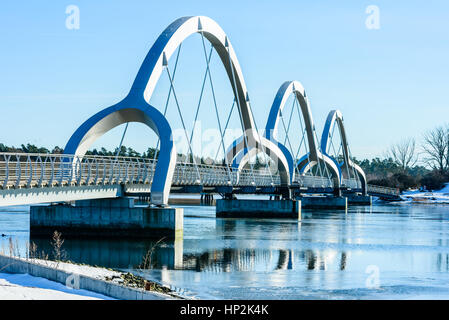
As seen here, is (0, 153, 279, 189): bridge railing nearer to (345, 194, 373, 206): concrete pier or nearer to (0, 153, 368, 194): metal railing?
(0, 153, 368, 194): metal railing

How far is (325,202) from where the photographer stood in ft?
361

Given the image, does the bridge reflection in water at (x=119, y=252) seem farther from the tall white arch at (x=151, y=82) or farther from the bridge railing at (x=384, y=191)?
the bridge railing at (x=384, y=191)

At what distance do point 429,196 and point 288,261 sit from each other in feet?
342

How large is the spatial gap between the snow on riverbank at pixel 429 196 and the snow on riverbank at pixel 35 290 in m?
115

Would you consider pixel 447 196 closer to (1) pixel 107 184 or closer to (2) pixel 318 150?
(2) pixel 318 150

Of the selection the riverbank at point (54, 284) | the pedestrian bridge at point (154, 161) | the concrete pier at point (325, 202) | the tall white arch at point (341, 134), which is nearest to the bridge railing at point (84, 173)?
the pedestrian bridge at point (154, 161)

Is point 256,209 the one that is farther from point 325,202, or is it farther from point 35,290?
point 35,290

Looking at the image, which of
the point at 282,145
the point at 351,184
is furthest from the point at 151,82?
the point at 351,184

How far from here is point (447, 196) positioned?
132750mm

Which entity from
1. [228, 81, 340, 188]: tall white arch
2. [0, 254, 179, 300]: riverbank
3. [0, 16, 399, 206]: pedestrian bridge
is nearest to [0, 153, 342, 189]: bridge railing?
[0, 16, 399, 206]: pedestrian bridge

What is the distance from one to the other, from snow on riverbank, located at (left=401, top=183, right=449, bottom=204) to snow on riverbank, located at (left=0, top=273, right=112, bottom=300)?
4543 inches

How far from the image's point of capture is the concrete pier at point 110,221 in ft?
141
